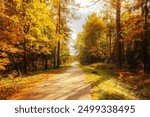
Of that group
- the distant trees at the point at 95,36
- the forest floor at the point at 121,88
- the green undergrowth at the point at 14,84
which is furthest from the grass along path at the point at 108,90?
the distant trees at the point at 95,36

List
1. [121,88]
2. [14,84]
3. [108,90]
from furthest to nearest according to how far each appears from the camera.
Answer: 1. [121,88]
2. [14,84]
3. [108,90]

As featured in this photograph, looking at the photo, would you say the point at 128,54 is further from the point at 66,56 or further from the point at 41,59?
the point at 66,56

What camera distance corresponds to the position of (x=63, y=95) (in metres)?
11.1

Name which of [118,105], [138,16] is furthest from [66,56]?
[118,105]

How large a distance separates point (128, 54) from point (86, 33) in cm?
1947

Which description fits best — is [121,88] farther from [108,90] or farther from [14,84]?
[14,84]

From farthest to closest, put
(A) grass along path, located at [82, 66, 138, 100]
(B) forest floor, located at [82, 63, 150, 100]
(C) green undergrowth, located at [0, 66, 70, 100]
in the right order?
(C) green undergrowth, located at [0, 66, 70, 100], (B) forest floor, located at [82, 63, 150, 100], (A) grass along path, located at [82, 66, 138, 100]

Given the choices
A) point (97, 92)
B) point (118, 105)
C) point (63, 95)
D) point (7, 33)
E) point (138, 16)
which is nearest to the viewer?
point (118, 105)

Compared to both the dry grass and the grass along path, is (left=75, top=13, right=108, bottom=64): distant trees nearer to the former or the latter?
the dry grass

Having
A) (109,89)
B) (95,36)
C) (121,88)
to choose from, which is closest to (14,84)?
(109,89)

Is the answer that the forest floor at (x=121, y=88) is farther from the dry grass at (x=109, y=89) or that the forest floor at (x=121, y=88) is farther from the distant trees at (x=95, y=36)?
the distant trees at (x=95, y=36)

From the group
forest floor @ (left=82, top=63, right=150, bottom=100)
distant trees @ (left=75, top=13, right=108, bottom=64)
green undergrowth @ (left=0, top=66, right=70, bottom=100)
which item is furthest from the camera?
distant trees @ (left=75, top=13, right=108, bottom=64)

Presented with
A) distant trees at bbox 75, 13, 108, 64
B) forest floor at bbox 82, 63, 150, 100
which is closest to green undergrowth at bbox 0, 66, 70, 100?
forest floor at bbox 82, 63, 150, 100

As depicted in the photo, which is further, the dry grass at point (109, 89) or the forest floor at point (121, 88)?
the forest floor at point (121, 88)
